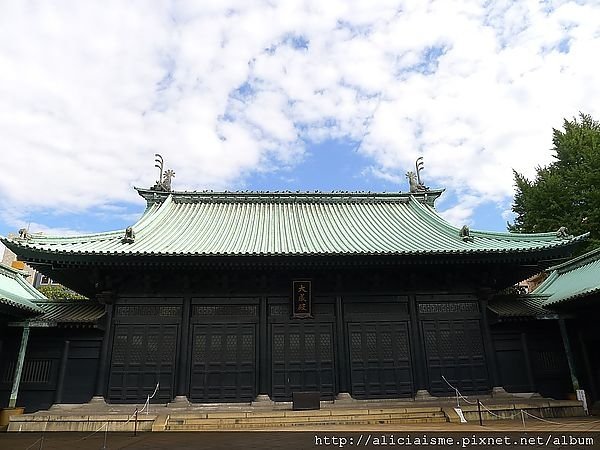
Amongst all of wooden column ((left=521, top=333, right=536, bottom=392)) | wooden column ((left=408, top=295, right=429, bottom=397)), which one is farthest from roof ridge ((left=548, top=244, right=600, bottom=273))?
wooden column ((left=408, top=295, right=429, bottom=397))

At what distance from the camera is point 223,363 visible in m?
15.2

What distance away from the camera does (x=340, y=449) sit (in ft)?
30.7

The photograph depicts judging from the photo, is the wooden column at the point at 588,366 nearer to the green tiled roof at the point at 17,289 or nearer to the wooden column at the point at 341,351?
the wooden column at the point at 341,351

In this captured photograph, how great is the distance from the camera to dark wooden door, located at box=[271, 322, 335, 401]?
14992 mm

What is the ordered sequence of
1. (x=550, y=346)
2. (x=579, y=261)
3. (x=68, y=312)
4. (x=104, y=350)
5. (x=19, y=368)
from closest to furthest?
(x=19, y=368), (x=104, y=350), (x=68, y=312), (x=550, y=346), (x=579, y=261)

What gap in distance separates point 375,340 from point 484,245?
222 inches

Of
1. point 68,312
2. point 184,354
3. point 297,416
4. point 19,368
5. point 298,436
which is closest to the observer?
point 298,436

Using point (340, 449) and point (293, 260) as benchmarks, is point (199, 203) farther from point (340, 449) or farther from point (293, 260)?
point (340, 449)

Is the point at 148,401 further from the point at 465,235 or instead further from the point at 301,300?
the point at 465,235

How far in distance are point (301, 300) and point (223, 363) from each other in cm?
377

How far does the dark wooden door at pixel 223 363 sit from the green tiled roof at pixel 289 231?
3.14m

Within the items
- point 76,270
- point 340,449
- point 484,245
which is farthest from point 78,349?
point 484,245

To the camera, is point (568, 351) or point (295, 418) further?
point (568, 351)

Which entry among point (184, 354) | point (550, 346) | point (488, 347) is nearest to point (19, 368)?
point (184, 354)
